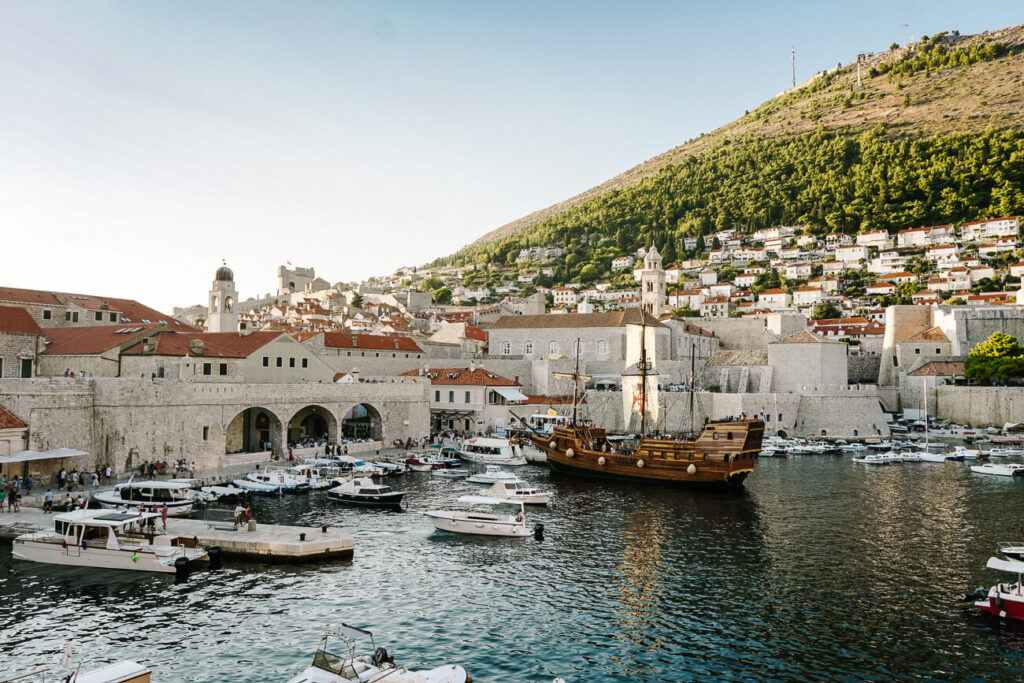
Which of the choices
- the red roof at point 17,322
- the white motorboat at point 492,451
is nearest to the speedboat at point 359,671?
the white motorboat at point 492,451

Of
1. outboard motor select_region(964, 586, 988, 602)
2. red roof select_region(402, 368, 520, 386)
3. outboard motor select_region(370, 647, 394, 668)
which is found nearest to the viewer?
outboard motor select_region(370, 647, 394, 668)

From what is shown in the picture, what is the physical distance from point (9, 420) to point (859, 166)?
148 m

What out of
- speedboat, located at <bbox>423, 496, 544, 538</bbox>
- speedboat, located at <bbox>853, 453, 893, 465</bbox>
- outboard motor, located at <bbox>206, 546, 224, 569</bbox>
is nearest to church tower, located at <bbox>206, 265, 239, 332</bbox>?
speedboat, located at <bbox>423, 496, 544, 538</bbox>

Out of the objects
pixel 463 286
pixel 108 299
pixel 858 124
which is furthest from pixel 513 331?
pixel 858 124

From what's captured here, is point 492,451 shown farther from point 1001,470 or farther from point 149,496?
point 1001,470

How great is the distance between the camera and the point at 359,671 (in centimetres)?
1066

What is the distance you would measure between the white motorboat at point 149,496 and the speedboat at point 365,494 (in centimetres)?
542

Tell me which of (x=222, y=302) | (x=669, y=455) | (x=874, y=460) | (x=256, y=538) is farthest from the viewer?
(x=222, y=302)

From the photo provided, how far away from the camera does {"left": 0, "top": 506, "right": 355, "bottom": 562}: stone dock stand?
18.9m

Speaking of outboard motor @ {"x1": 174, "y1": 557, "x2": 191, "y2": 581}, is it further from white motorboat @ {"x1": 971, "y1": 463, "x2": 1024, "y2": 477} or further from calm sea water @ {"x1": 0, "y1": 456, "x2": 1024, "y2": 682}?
white motorboat @ {"x1": 971, "y1": 463, "x2": 1024, "y2": 477}

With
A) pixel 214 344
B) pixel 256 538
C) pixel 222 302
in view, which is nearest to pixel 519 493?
pixel 256 538

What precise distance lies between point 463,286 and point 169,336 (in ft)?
385

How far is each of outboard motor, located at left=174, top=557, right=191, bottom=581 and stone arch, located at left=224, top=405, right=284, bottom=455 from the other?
52.3 ft

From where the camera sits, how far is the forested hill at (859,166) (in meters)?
119
